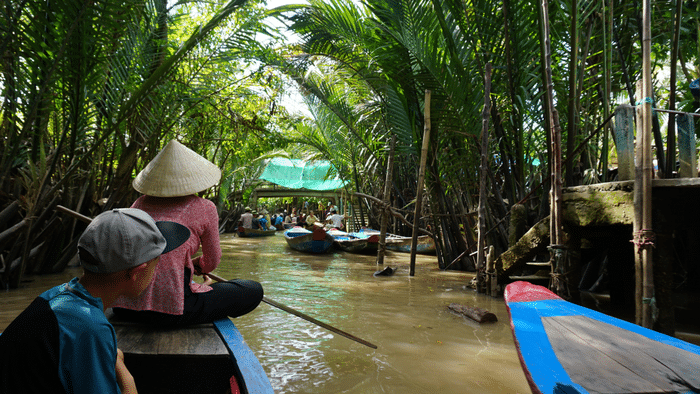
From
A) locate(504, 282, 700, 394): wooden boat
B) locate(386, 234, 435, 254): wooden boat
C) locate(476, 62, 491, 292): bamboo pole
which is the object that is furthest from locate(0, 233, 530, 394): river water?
locate(386, 234, 435, 254): wooden boat

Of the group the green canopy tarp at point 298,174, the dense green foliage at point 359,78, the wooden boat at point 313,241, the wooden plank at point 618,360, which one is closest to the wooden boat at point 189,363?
the wooden plank at point 618,360

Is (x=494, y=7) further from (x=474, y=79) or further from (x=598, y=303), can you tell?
(x=598, y=303)

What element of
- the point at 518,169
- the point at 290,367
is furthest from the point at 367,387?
the point at 518,169

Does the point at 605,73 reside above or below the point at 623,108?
above

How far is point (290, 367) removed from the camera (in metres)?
3.14

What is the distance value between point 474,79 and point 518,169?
152 cm

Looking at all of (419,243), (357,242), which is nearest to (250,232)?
(357,242)

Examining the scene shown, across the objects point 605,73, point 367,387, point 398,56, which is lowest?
point 367,387

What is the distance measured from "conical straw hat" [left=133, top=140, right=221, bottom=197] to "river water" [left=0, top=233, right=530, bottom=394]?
138 cm

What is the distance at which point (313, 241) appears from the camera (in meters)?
11.6

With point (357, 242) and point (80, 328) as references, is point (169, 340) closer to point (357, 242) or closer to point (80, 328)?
point (80, 328)

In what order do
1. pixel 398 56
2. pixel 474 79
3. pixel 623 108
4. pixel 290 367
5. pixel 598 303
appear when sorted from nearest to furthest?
pixel 290 367, pixel 623 108, pixel 598 303, pixel 474 79, pixel 398 56

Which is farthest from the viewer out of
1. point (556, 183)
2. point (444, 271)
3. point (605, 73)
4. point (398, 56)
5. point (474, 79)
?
point (444, 271)

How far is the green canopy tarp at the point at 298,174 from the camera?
2086cm
